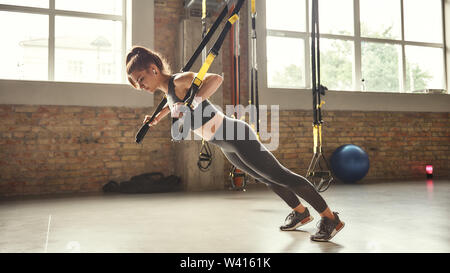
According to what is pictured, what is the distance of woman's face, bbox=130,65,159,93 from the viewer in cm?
246

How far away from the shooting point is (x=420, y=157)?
26.0 ft

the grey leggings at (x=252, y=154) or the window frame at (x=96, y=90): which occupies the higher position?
the window frame at (x=96, y=90)

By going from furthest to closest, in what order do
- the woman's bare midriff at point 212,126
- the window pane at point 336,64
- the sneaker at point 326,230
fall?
the window pane at point 336,64, the sneaker at point 326,230, the woman's bare midriff at point 212,126

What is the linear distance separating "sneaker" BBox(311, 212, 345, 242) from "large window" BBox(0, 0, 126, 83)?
4.59 m

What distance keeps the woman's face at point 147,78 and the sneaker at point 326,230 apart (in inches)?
57.2

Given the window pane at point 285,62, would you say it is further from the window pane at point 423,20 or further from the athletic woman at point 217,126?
the athletic woman at point 217,126

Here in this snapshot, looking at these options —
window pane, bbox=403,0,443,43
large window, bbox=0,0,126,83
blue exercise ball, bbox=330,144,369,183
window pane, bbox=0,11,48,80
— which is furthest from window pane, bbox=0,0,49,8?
window pane, bbox=403,0,443,43

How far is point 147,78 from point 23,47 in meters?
4.44

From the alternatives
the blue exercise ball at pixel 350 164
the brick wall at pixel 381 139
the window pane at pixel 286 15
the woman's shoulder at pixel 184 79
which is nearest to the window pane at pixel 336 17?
the window pane at pixel 286 15

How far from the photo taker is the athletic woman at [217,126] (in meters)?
2.44

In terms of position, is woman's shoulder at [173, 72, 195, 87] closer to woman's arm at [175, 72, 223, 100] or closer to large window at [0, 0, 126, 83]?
woman's arm at [175, 72, 223, 100]

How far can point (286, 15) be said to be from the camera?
729 centimetres

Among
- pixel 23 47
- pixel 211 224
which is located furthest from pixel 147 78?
pixel 23 47

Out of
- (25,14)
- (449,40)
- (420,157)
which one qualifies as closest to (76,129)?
(25,14)
